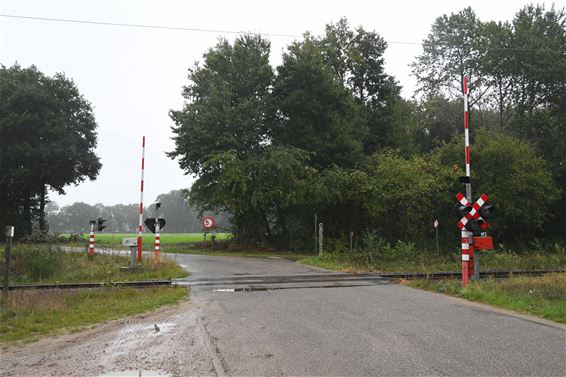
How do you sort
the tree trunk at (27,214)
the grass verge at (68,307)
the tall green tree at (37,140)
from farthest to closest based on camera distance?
the tree trunk at (27,214), the tall green tree at (37,140), the grass verge at (68,307)

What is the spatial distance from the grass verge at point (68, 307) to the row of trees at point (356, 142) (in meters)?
15.5

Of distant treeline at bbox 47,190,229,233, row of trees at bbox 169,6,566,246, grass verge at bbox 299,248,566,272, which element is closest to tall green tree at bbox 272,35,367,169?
row of trees at bbox 169,6,566,246

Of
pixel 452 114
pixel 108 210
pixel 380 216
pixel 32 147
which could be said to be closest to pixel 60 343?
pixel 380 216

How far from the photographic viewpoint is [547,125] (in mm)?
35156

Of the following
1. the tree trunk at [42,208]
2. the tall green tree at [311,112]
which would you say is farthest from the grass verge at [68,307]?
the tree trunk at [42,208]

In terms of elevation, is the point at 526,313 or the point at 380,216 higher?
the point at 380,216

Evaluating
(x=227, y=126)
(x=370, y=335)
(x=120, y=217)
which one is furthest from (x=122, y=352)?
(x=120, y=217)

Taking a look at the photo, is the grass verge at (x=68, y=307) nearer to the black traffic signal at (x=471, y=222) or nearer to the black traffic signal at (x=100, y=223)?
the black traffic signal at (x=471, y=222)

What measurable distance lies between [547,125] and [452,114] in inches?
327

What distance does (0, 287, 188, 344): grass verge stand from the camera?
23.5 feet

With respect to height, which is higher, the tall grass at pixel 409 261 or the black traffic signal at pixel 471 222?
the black traffic signal at pixel 471 222

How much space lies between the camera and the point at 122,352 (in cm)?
580

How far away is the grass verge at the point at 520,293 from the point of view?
8.33m

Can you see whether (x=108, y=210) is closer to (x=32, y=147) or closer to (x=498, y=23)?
(x=32, y=147)
